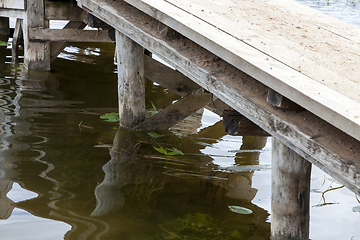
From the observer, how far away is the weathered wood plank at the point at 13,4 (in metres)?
6.84

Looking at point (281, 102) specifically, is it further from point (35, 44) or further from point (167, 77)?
point (35, 44)

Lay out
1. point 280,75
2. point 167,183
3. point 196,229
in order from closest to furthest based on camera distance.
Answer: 1. point 280,75
2. point 196,229
3. point 167,183

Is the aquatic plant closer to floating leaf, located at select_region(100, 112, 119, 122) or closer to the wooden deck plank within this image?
the wooden deck plank

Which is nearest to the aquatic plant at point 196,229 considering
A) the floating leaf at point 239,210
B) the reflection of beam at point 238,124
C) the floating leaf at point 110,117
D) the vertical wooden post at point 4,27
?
the floating leaf at point 239,210

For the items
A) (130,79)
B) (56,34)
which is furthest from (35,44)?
(130,79)

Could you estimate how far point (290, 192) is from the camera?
2.51 metres

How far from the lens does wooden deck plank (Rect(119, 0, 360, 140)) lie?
1920 millimetres

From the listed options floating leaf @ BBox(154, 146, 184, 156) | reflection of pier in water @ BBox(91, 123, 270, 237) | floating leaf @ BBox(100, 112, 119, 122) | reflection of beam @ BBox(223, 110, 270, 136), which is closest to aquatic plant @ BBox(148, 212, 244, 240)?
reflection of pier in water @ BBox(91, 123, 270, 237)

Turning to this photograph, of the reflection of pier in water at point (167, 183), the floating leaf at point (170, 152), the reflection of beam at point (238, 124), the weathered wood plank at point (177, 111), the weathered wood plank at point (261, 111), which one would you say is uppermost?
the weathered wood plank at point (261, 111)

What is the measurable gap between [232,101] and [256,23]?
0.88 metres

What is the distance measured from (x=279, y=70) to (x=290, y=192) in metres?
0.75

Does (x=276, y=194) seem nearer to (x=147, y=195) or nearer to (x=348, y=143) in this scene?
(x=348, y=143)

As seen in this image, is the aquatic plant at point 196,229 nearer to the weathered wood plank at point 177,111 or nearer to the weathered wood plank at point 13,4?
the weathered wood plank at point 177,111

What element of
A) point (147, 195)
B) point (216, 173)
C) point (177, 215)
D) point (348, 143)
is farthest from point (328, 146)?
point (216, 173)
